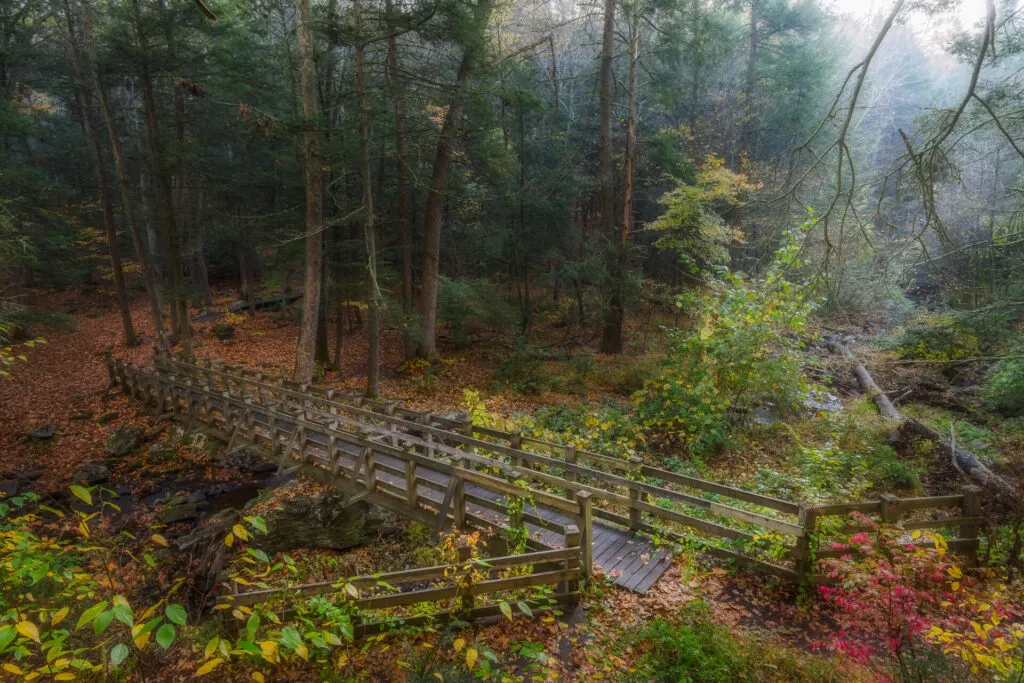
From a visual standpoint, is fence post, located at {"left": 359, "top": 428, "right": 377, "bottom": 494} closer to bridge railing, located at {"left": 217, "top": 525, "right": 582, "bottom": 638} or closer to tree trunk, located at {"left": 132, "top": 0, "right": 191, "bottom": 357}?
bridge railing, located at {"left": 217, "top": 525, "right": 582, "bottom": 638}

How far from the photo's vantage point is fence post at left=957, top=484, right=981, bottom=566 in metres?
6.50

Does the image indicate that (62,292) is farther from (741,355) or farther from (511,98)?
(741,355)

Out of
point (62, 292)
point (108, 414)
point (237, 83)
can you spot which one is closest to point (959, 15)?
point (237, 83)

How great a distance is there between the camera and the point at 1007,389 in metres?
12.5

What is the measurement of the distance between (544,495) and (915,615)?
3.74 m

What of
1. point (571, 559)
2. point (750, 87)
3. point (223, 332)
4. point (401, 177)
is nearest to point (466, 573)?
point (571, 559)

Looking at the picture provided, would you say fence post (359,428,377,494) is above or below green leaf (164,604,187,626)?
below

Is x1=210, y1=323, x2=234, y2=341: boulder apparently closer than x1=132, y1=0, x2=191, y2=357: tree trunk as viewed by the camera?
No

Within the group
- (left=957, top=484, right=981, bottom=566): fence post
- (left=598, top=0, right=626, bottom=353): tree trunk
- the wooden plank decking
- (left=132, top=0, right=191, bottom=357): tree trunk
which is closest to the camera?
(left=957, top=484, right=981, bottom=566): fence post

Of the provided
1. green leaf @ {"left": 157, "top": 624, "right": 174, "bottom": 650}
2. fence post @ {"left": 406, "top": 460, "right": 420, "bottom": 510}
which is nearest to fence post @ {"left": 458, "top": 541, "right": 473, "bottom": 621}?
fence post @ {"left": 406, "top": 460, "right": 420, "bottom": 510}

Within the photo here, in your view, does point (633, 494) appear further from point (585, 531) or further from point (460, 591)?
point (460, 591)

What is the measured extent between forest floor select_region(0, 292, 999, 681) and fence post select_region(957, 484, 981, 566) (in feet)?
8.47

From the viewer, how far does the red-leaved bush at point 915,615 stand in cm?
414

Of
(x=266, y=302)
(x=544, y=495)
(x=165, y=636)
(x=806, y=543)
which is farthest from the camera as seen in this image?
A: (x=266, y=302)
